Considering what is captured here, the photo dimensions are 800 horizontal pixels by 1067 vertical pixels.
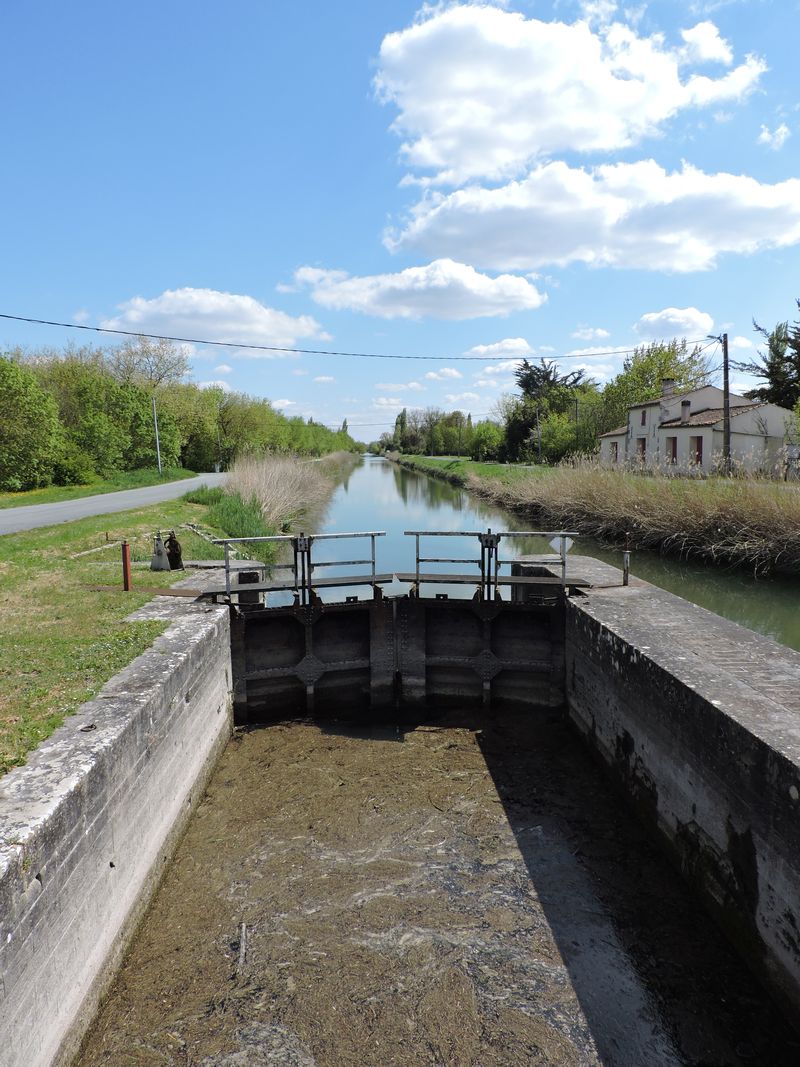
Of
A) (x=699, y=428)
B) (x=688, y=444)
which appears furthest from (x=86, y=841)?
(x=688, y=444)

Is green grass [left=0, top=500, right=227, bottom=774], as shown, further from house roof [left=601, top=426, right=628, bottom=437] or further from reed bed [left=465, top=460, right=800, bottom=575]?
house roof [left=601, top=426, right=628, bottom=437]

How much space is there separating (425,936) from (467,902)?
475 mm

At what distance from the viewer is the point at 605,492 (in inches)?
800

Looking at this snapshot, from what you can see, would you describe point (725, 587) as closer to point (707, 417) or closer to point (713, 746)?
point (713, 746)

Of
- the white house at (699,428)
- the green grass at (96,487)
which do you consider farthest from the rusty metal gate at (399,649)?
the white house at (699,428)

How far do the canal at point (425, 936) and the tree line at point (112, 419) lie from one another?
21185mm

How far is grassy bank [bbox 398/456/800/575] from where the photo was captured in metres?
14.4

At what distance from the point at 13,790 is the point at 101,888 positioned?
85 centimetres

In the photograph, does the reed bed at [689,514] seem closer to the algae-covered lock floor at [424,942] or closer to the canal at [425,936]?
the canal at [425,936]

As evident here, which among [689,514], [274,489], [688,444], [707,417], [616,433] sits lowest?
[689,514]

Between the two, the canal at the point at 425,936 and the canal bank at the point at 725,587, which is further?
the canal bank at the point at 725,587

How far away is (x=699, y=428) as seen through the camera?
30094 mm

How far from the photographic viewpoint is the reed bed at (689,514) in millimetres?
14430

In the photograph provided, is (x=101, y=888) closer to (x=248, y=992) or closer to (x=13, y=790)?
(x=13, y=790)
